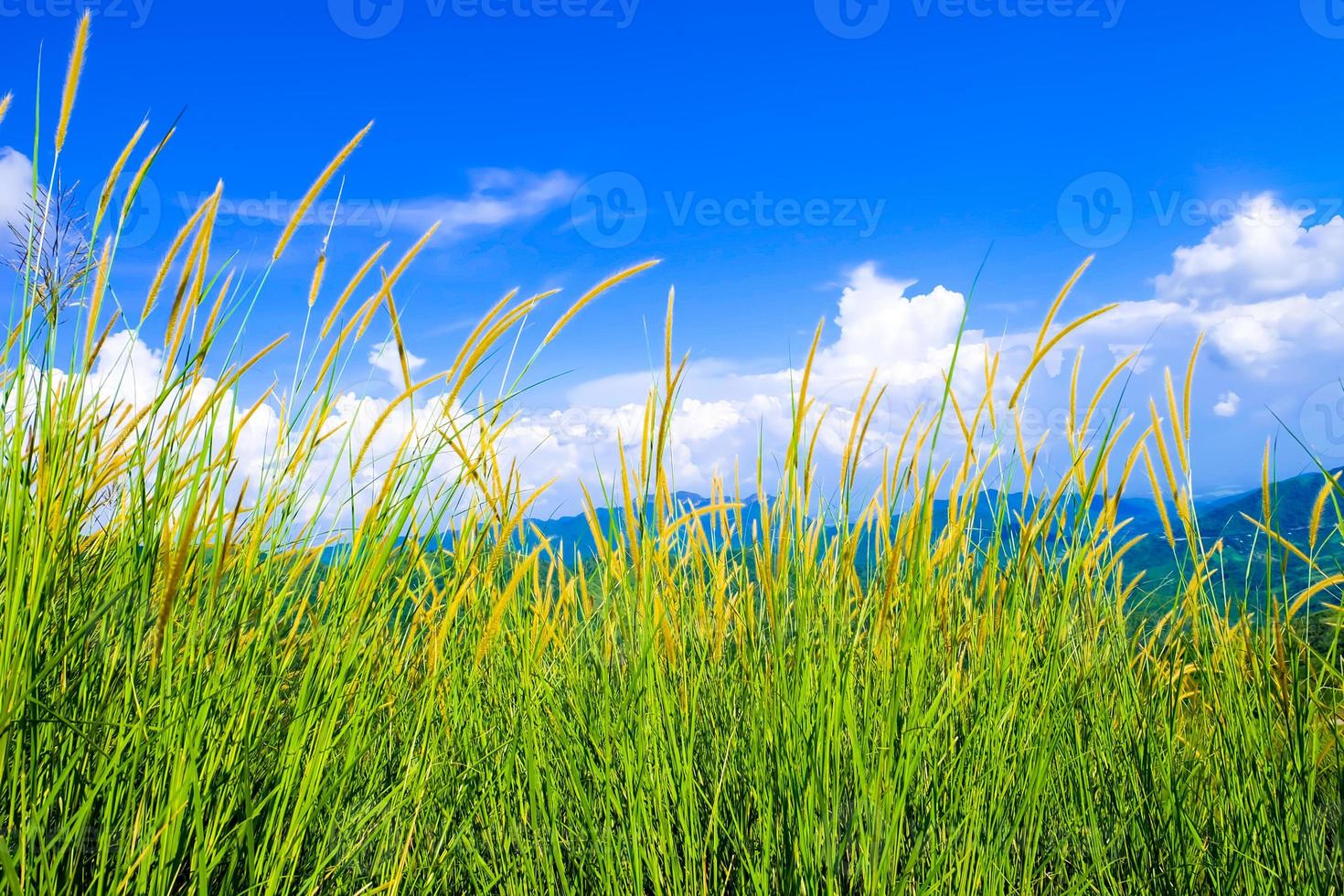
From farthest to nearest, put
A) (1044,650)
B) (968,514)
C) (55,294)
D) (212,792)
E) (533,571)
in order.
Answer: (533,571) → (968,514) → (1044,650) → (55,294) → (212,792)

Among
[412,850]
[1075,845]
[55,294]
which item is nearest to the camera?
[55,294]

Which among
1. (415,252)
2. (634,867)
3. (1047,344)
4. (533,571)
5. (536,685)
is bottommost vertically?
(634,867)

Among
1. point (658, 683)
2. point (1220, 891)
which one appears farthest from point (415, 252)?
point (1220, 891)

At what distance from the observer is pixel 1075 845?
141 centimetres

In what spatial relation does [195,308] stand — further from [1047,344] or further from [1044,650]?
[1044,650]

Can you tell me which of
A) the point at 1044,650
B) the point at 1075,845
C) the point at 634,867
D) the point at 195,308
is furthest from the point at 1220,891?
the point at 195,308

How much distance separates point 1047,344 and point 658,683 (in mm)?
960

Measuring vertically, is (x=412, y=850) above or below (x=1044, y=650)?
below

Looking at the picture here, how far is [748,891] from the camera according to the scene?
132 centimetres

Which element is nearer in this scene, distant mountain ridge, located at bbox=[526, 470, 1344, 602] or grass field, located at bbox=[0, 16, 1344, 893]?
grass field, located at bbox=[0, 16, 1344, 893]

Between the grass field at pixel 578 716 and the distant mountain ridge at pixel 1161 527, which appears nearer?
the grass field at pixel 578 716

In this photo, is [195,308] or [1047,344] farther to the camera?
[1047,344]

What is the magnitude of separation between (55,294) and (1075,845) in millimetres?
1840

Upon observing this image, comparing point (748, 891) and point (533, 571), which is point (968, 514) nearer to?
point (748, 891)
